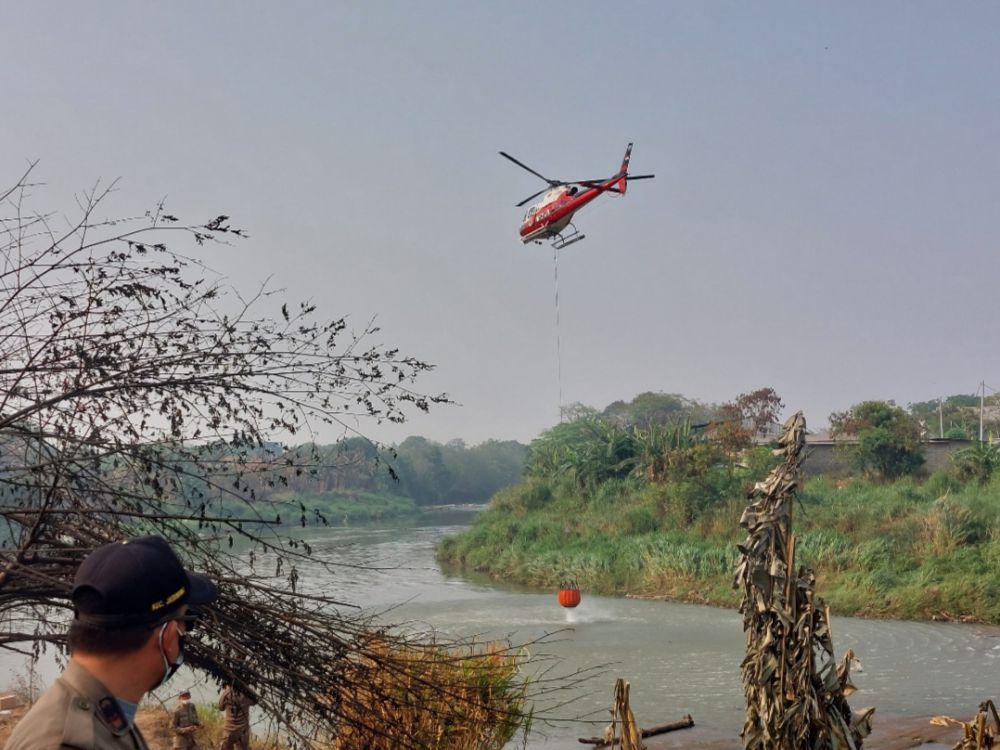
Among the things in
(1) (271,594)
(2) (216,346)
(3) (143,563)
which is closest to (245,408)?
(2) (216,346)

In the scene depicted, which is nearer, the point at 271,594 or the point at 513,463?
the point at 271,594

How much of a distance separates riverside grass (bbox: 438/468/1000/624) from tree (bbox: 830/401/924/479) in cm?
139

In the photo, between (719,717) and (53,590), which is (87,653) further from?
(719,717)

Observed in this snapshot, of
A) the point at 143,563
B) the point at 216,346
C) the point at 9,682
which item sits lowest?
the point at 9,682

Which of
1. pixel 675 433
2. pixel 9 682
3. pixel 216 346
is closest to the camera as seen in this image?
pixel 216 346

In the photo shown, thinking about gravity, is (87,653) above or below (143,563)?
below

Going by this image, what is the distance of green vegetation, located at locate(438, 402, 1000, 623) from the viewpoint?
24.4 meters

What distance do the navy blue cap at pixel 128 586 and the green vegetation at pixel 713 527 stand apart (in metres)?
19.2

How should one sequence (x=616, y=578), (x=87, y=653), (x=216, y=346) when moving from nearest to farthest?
(x=87, y=653) < (x=216, y=346) < (x=616, y=578)

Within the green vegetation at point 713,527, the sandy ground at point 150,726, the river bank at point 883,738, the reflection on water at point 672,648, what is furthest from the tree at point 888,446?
the sandy ground at point 150,726

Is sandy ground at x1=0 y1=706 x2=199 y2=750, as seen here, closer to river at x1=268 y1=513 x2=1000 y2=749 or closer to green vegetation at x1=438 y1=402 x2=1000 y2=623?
river at x1=268 y1=513 x2=1000 y2=749

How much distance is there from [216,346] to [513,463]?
111452mm

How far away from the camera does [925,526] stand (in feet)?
86.7

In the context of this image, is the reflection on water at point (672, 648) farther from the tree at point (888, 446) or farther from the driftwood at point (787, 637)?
the tree at point (888, 446)
